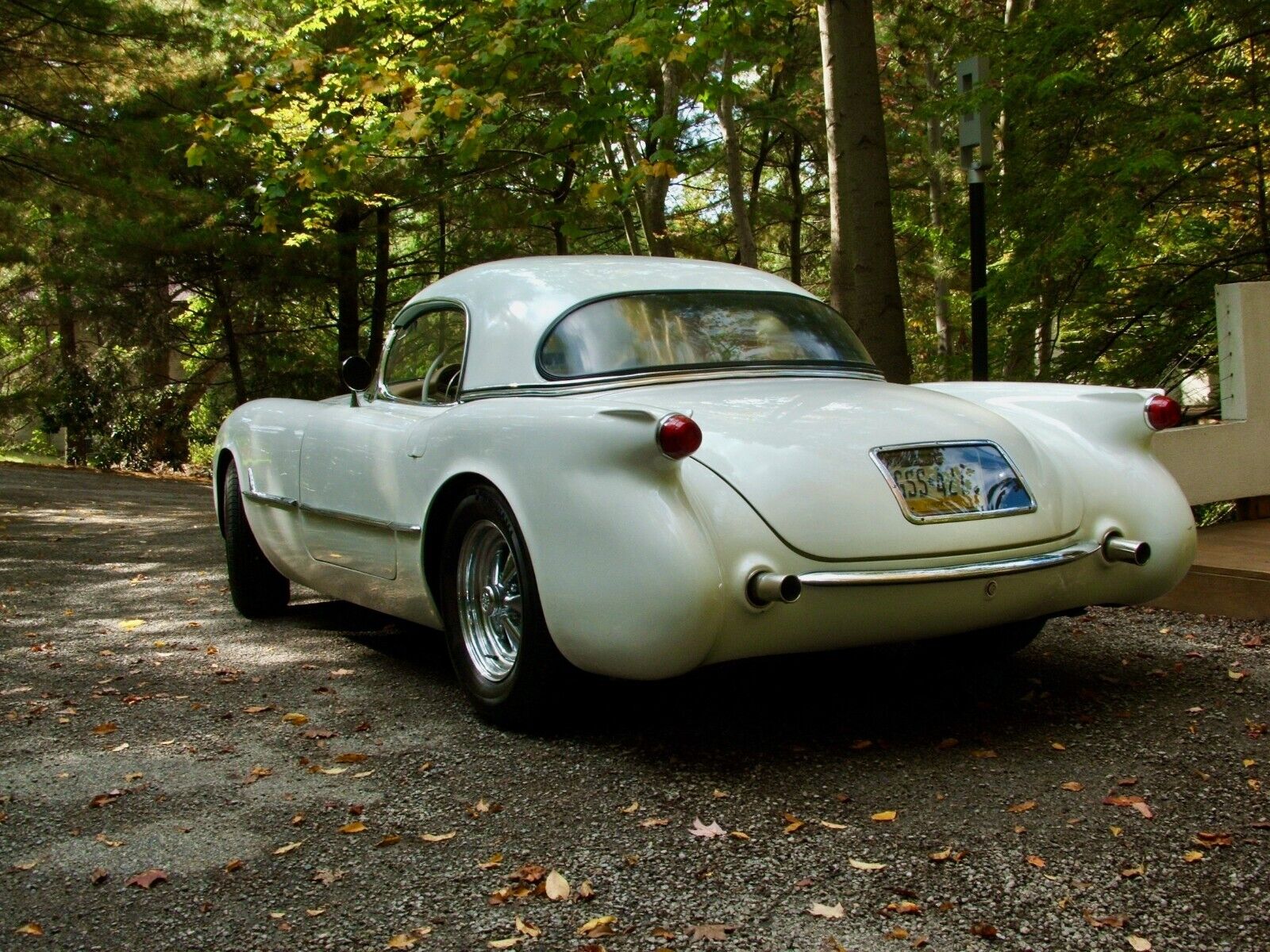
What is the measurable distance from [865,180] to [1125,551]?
5.56m

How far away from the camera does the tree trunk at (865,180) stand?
912 cm

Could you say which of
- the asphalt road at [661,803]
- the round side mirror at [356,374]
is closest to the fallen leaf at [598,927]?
the asphalt road at [661,803]

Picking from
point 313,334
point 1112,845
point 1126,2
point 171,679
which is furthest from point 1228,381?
point 313,334

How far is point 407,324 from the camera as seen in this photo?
5.52m

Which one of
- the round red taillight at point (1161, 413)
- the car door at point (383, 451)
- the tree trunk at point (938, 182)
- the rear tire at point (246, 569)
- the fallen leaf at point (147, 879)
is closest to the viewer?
the fallen leaf at point (147, 879)

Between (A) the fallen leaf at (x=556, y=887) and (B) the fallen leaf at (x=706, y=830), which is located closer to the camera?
(A) the fallen leaf at (x=556, y=887)

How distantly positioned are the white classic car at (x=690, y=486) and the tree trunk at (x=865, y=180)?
3978 mm

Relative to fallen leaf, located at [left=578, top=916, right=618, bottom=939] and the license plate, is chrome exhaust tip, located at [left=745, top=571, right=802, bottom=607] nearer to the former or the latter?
the license plate

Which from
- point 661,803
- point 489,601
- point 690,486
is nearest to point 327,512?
point 489,601

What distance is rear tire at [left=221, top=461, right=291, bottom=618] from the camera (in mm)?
6469

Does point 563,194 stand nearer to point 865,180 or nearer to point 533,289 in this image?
point 865,180

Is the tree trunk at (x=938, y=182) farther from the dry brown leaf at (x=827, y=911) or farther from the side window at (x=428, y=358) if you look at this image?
the dry brown leaf at (x=827, y=911)

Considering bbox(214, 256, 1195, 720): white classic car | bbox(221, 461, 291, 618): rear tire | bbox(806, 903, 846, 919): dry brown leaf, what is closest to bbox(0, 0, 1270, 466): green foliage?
bbox(214, 256, 1195, 720): white classic car

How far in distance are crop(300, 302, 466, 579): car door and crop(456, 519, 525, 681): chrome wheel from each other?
32 cm
